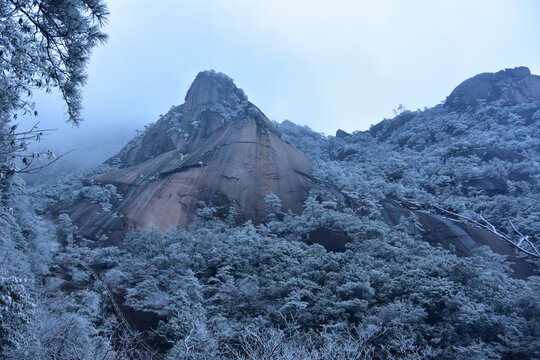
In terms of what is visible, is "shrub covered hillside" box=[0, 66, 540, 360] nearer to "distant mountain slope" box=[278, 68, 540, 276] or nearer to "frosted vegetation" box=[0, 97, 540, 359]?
"frosted vegetation" box=[0, 97, 540, 359]

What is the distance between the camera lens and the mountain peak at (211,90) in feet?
121

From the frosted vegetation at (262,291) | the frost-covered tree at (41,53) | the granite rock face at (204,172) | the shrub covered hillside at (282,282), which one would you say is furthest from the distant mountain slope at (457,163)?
the frost-covered tree at (41,53)

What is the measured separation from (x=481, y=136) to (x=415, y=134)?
797cm

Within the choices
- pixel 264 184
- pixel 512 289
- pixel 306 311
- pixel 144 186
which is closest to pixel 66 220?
pixel 144 186

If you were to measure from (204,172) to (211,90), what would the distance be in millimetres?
15358

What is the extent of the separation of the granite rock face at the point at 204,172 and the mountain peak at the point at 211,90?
0.54 ft

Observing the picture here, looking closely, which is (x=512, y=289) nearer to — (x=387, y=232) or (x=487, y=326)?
(x=487, y=326)

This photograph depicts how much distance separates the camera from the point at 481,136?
36375 mm

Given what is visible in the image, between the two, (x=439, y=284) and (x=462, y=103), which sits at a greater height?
(x=462, y=103)

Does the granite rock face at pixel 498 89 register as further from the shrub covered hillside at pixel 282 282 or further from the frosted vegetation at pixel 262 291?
the frosted vegetation at pixel 262 291

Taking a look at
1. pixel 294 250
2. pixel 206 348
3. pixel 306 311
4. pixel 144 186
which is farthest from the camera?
pixel 144 186

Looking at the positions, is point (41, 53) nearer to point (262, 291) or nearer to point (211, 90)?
point (262, 291)

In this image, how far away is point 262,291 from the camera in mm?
13016

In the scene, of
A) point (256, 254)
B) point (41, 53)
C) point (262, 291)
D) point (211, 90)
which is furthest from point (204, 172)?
point (41, 53)
